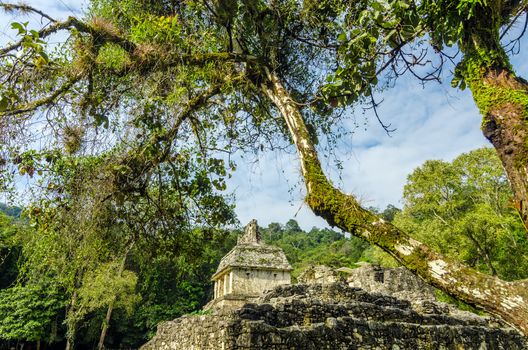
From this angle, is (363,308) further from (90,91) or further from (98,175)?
(90,91)

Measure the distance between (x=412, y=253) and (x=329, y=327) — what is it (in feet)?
13.7

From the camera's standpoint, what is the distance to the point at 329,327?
5.80 meters

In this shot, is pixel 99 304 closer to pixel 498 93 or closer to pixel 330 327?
pixel 330 327

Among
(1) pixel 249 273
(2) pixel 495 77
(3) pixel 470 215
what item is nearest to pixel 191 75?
(2) pixel 495 77

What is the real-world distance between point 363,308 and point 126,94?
625cm

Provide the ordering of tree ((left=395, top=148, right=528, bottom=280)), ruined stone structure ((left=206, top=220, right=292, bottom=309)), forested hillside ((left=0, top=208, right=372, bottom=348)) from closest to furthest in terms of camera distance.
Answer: ruined stone structure ((left=206, top=220, right=292, bottom=309)) < tree ((left=395, top=148, right=528, bottom=280)) < forested hillside ((left=0, top=208, right=372, bottom=348))

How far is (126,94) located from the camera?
4625 millimetres

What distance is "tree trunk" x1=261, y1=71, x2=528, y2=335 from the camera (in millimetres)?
1770

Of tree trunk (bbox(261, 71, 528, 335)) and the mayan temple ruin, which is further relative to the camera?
the mayan temple ruin

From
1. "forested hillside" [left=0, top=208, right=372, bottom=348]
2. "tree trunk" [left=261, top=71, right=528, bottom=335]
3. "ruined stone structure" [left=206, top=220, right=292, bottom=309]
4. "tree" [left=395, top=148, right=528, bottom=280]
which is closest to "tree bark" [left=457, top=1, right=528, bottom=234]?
"tree trunk" [left=261, top=71, right=528, bottom=335]

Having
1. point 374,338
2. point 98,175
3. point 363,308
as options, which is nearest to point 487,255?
point 363,308

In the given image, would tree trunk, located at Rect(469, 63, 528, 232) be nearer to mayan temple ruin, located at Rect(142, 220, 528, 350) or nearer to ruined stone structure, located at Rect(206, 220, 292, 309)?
mayan temple ruin, located at Rect(142, 220, 528, 350)

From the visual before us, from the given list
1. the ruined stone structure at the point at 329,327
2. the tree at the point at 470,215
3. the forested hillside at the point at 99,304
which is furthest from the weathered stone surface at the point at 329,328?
the tree at the point at 470,215

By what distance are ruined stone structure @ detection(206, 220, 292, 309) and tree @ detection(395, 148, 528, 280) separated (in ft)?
28.3
